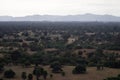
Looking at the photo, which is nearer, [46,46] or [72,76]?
[72,76]

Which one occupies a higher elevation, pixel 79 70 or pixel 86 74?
pixel 79 70

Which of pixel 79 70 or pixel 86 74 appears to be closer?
pixel 86 74

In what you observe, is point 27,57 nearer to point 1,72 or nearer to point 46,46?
point 1,72

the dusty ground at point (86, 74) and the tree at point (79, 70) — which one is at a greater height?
the tree at point (79, 70)

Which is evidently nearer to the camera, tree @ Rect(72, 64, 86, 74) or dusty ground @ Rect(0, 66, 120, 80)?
dusty ground @ Rect(0, 66, 120, 80)

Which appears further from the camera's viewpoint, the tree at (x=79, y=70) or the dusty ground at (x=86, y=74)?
the tree at (x=79, y=70)

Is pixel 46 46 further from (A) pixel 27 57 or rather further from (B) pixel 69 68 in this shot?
(B) pixel 69 68

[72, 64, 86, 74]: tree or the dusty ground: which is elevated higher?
[72, 64, 86, 74]: tree

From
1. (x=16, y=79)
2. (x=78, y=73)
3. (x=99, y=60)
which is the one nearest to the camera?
(x=16, y=79)

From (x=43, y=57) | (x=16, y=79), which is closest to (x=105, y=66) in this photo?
(x=43, y=57)

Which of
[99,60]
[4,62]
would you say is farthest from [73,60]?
[4,62]

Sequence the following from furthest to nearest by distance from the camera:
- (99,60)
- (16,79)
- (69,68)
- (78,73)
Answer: (99,60), (69,68), (78,73), (16,79)
